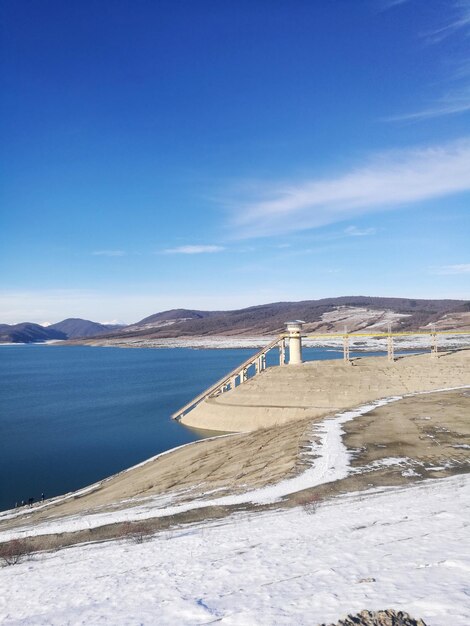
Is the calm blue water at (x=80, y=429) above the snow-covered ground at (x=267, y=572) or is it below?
below

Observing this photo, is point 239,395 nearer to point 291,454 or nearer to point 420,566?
point 291,454

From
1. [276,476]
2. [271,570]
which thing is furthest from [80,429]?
[271,570]

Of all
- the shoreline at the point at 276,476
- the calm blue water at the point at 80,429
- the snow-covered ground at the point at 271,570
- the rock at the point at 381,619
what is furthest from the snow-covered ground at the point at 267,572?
the calm blue water at the point at 80,429

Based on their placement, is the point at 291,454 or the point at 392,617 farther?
the point at 291,454

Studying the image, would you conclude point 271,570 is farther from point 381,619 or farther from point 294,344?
point 294,344

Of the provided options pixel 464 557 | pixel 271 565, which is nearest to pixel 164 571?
pixel 271 565

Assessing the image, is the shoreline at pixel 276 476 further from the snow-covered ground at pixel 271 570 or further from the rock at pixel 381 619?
the rock at pixel 381 619
